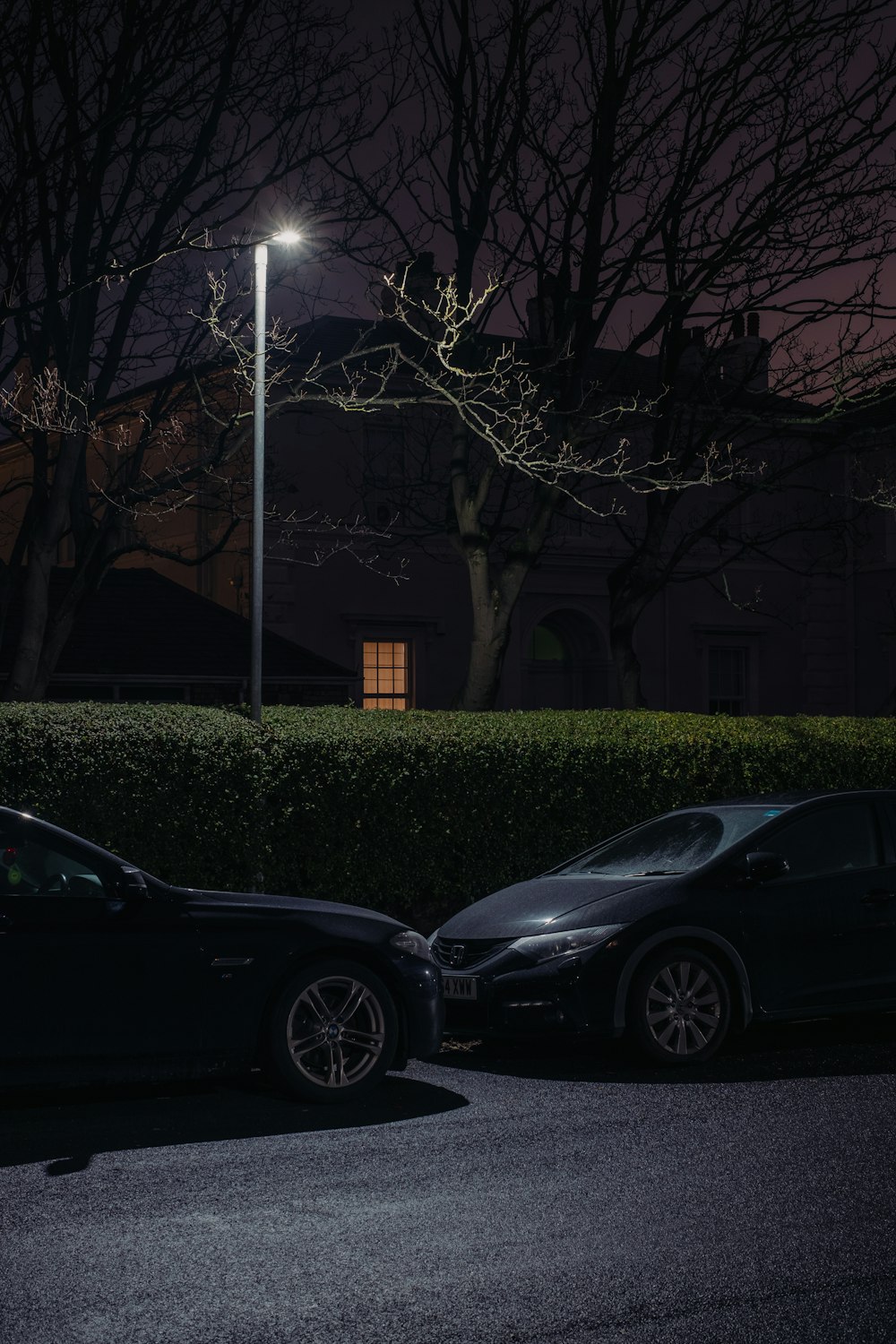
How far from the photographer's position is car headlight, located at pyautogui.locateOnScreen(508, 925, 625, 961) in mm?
9023

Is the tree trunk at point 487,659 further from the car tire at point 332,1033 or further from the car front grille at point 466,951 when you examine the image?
the car tire at point 332,1033

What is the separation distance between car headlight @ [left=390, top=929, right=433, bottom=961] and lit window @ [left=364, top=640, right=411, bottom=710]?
76.5 ft

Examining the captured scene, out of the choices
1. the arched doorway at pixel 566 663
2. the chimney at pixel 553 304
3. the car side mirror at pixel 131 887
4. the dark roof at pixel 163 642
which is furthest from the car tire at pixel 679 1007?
the arched doorway at pixel 566 663

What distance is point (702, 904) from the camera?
Answer: 30.3ft

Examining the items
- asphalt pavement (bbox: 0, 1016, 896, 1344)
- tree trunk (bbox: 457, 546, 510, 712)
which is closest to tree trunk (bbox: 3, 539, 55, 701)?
tree trunk (bbox: 457, 546, 510, 712)

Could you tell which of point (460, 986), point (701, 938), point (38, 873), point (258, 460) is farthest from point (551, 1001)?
point (258, 460)

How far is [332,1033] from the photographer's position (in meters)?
7.98

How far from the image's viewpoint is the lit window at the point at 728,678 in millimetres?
36156

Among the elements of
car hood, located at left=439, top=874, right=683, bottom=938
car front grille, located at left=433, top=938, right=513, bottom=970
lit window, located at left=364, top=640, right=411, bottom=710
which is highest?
lit window, located at left=364, top=640, right=411, bottom=710

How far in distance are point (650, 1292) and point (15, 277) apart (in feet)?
53.5

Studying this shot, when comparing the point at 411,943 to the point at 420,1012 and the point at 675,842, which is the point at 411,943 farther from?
the point at 675,842

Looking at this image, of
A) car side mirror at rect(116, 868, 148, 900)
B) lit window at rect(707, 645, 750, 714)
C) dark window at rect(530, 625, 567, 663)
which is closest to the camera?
car side mirror at rect(116, 868, 148, 900)

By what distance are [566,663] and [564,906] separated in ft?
84.5

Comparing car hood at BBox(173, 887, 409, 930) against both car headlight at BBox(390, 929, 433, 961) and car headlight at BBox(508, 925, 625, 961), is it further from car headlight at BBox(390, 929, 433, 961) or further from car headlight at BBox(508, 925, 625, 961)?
car headlight at BBox(508, 925, 625, 961)
